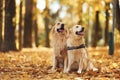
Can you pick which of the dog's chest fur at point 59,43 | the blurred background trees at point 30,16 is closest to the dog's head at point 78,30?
the dog's chest fur at point 59,43

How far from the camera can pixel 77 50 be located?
1166cm

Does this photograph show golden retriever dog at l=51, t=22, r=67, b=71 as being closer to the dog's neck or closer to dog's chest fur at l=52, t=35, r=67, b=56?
dog's chest fur at l=52, t=35, r=67, b=56

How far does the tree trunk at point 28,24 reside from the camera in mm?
30572

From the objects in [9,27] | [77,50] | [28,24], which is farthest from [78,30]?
[28,24]

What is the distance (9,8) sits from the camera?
21.9m

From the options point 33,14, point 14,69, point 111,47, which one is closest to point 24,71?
point 14,69

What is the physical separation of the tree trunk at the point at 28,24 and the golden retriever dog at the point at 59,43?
18071mm

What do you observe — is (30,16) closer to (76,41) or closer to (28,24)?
(28,24)

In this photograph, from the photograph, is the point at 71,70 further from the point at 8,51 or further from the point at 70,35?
the point at 8,51

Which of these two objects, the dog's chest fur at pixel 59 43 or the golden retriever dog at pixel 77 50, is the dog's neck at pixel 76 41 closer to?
the golden retriever dog at pixel 77 50

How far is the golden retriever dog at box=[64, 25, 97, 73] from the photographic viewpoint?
11422 mm

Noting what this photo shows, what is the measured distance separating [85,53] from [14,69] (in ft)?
8.05

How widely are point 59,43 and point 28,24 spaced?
1897 centimetres

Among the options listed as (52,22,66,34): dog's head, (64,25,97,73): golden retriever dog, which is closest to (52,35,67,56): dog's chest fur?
(52,22,66,34): dog's head
